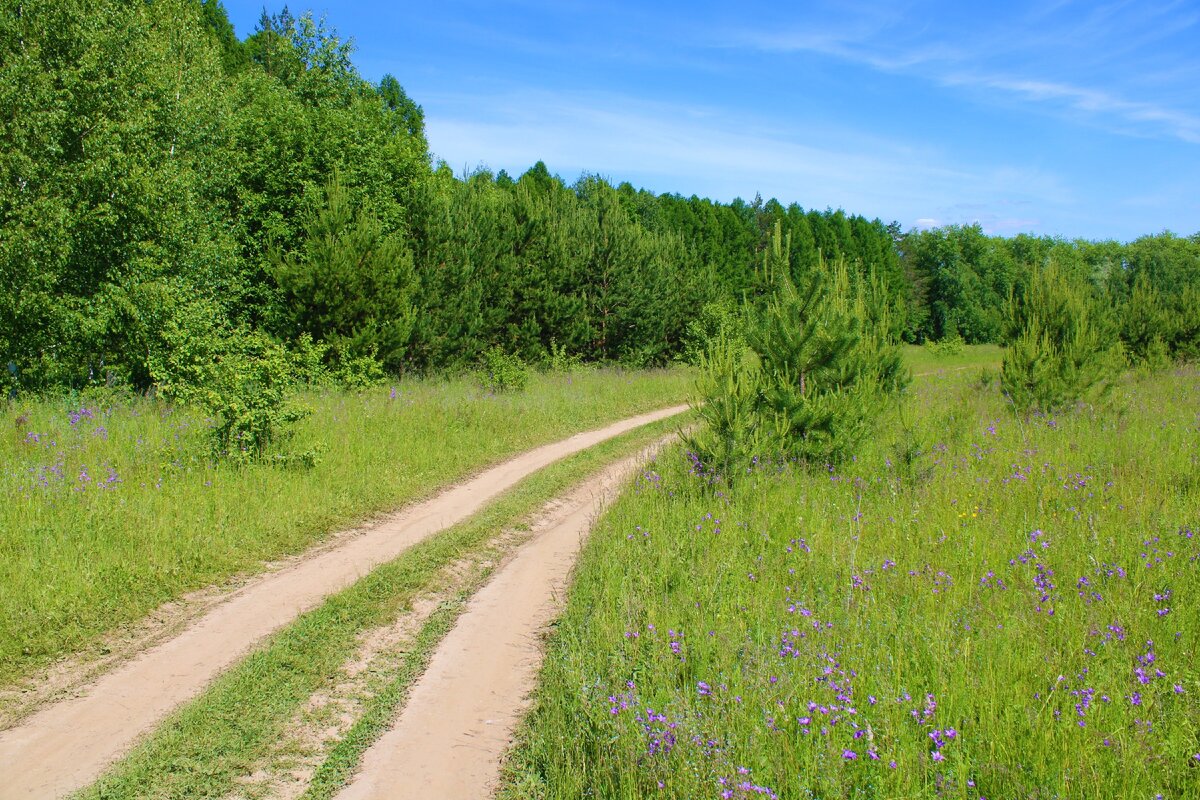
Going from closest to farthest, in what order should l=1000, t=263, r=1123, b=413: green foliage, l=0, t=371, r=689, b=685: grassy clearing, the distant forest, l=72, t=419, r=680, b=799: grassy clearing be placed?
l=72, t=419, r=680, b=799: grassy clearing
l=0, t=371, r=689, b=685: grassy clearing
the distant forest
l=1000, t=263, r=1123, b=413: green foliage

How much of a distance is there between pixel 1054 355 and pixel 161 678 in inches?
690

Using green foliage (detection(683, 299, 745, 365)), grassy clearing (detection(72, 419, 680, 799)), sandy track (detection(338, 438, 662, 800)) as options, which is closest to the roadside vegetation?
grassy clearing (detection(72, 419, 680, 799))

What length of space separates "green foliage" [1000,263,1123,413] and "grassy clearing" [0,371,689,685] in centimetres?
1067

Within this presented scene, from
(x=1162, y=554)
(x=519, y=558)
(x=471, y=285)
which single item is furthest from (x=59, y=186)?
(x=1162, y=554)

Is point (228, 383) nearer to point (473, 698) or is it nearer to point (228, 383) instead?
point (228, 383)

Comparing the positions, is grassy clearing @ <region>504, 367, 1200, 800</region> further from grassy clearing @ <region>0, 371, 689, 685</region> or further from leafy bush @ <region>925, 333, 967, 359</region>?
leafy bush @ <region>925, 333, 967, 359</region>

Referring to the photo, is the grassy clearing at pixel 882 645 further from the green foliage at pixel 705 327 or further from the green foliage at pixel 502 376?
the green foliage at pixel 705 327

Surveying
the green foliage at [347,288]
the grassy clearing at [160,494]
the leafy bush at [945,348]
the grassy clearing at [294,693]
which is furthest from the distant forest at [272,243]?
the leafy bush at [945,348]

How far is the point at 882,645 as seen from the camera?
536 cm

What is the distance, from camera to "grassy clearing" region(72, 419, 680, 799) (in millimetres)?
4570

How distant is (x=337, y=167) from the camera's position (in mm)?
21094

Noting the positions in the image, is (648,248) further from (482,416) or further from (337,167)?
(482,416)

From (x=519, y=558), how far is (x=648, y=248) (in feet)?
79.4

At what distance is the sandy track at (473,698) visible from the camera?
464cm
